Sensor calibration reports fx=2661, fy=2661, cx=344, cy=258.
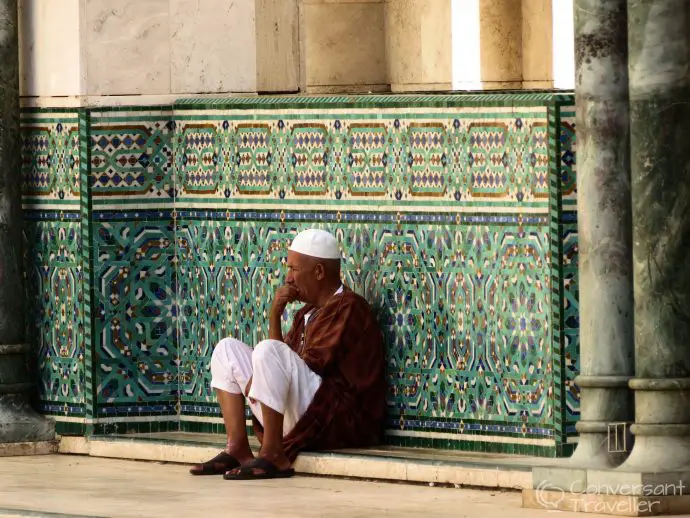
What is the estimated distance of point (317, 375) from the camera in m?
11.7

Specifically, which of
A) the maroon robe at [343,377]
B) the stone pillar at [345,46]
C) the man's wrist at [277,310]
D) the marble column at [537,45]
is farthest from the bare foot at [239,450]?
the marble column at [537,45]

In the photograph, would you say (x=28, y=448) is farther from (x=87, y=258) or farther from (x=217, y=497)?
(x=217, y=497)

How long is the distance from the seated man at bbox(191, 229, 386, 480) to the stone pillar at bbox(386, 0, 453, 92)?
7469 mm

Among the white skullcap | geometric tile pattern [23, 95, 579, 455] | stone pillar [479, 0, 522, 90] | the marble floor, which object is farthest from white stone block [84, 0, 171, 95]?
stone pillar [479, 0, 522, 90]

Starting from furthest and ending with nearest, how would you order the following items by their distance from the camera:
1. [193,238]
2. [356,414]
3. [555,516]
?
[193,238] < [356,414] < [555,516]

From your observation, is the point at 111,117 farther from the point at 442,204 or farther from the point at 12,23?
the point at 442,204

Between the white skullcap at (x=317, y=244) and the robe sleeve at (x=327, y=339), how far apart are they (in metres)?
0.21

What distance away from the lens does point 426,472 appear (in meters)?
11.3

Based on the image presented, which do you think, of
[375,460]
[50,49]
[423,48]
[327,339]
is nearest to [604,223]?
[375,460]

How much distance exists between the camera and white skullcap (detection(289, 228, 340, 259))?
11805 millimetres

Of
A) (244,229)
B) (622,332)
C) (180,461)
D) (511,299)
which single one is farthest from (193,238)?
(622,332)

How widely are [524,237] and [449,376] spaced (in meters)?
0.77

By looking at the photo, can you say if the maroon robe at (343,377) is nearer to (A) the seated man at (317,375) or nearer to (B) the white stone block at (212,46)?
(A) the seated man at (317,375)

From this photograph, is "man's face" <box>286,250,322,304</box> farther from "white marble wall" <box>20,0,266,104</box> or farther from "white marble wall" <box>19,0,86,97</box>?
"white marble wall" <box>19,0,86,97</box>
